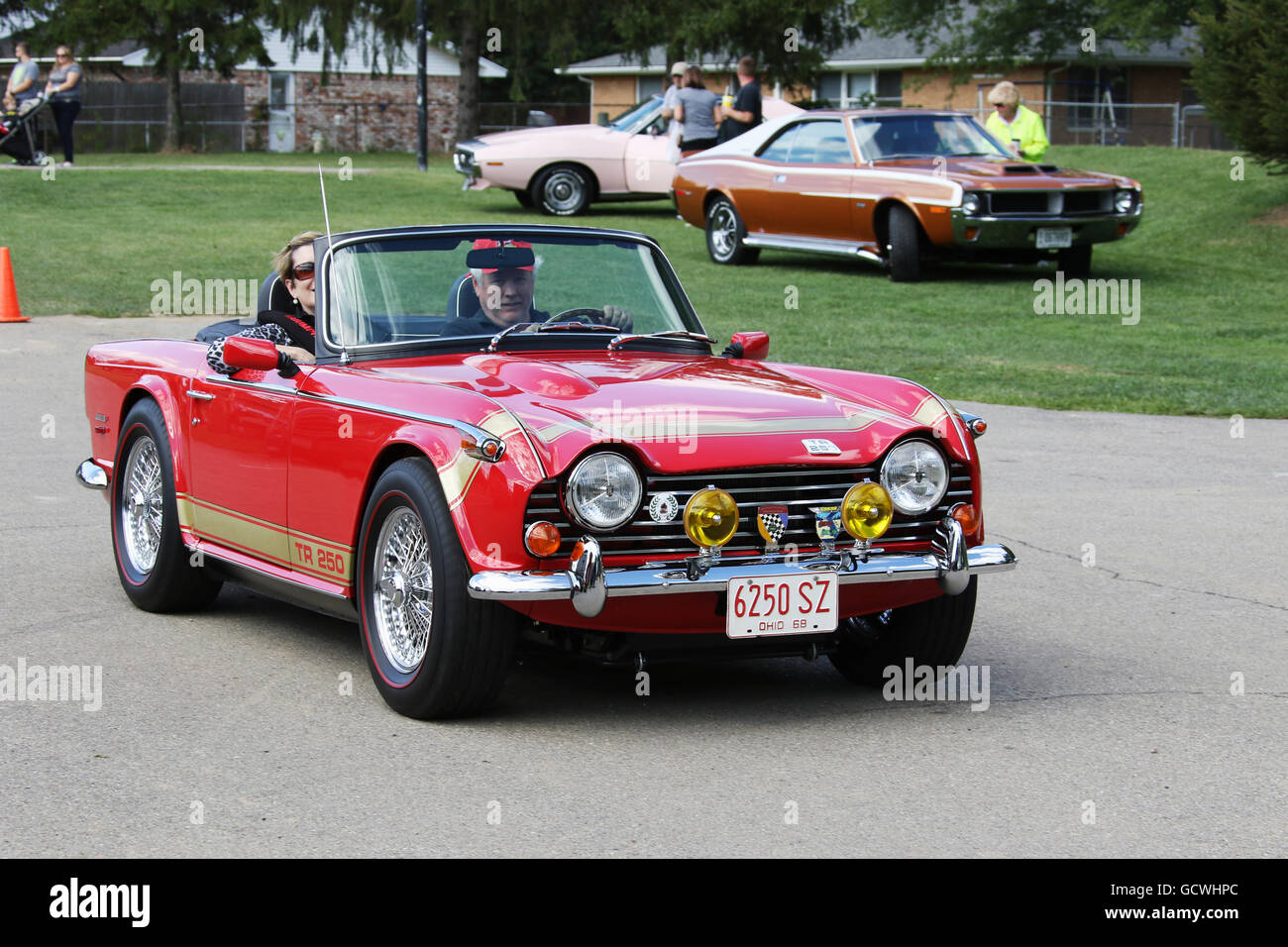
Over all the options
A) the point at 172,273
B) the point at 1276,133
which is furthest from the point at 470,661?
the point at 1276,133

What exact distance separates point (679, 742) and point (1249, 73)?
62.9 ft

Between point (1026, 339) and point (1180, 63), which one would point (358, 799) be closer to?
point (1026, 339)

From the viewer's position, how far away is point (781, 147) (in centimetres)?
1966

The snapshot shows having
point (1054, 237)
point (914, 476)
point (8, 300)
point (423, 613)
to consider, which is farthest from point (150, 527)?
point (1054, 237)

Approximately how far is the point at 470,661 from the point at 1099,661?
2.34m

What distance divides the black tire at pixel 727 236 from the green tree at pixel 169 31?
29.0m

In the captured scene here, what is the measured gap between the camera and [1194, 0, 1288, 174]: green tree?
21250 millimetres

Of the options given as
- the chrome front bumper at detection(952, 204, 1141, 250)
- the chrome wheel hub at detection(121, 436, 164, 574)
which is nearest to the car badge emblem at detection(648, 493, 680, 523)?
the chrome wheel hub at detection(121, 436, 164, 574)

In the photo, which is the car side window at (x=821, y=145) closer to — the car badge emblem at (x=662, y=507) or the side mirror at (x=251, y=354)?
the side mirror at (x=251, y=354)

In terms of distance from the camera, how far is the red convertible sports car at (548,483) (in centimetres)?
504

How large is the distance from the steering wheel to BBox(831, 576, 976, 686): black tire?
1.55 m

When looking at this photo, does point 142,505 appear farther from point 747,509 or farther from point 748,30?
point 748,30

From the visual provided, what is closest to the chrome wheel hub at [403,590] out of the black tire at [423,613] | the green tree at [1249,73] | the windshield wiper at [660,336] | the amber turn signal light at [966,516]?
the black tire at [423,613]

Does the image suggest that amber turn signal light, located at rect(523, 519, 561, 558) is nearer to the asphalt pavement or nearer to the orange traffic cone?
the asphalt pavement
